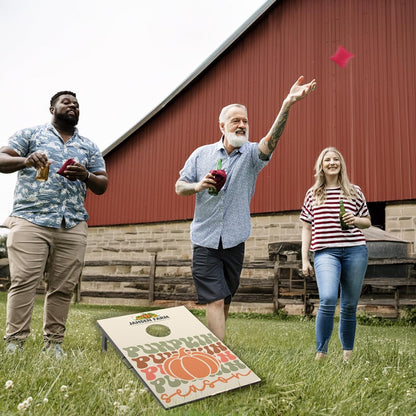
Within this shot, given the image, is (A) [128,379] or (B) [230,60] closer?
(A) [128,379]

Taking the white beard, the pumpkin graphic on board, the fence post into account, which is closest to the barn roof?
the fence post

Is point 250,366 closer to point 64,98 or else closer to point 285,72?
point 64,98

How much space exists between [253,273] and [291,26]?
21.8 ft

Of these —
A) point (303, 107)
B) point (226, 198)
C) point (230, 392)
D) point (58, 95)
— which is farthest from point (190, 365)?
point (303, 107)

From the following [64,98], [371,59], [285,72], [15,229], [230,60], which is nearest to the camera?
[15,229]

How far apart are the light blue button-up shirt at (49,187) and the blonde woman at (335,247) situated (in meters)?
1.89

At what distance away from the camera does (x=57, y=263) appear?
3.46 meters

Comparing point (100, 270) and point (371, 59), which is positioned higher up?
point (371, 59)

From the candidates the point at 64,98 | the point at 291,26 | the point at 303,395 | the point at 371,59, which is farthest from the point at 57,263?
the point at 291,26

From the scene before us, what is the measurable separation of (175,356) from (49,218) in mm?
1559

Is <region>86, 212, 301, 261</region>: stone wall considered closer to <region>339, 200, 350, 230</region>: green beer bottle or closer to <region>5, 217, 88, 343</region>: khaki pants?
<region>339, 200, 350, 230</region>: green beer bottle

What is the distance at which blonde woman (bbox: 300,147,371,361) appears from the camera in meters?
3.43

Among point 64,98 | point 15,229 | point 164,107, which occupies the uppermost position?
point 164,107

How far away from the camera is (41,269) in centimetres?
336
